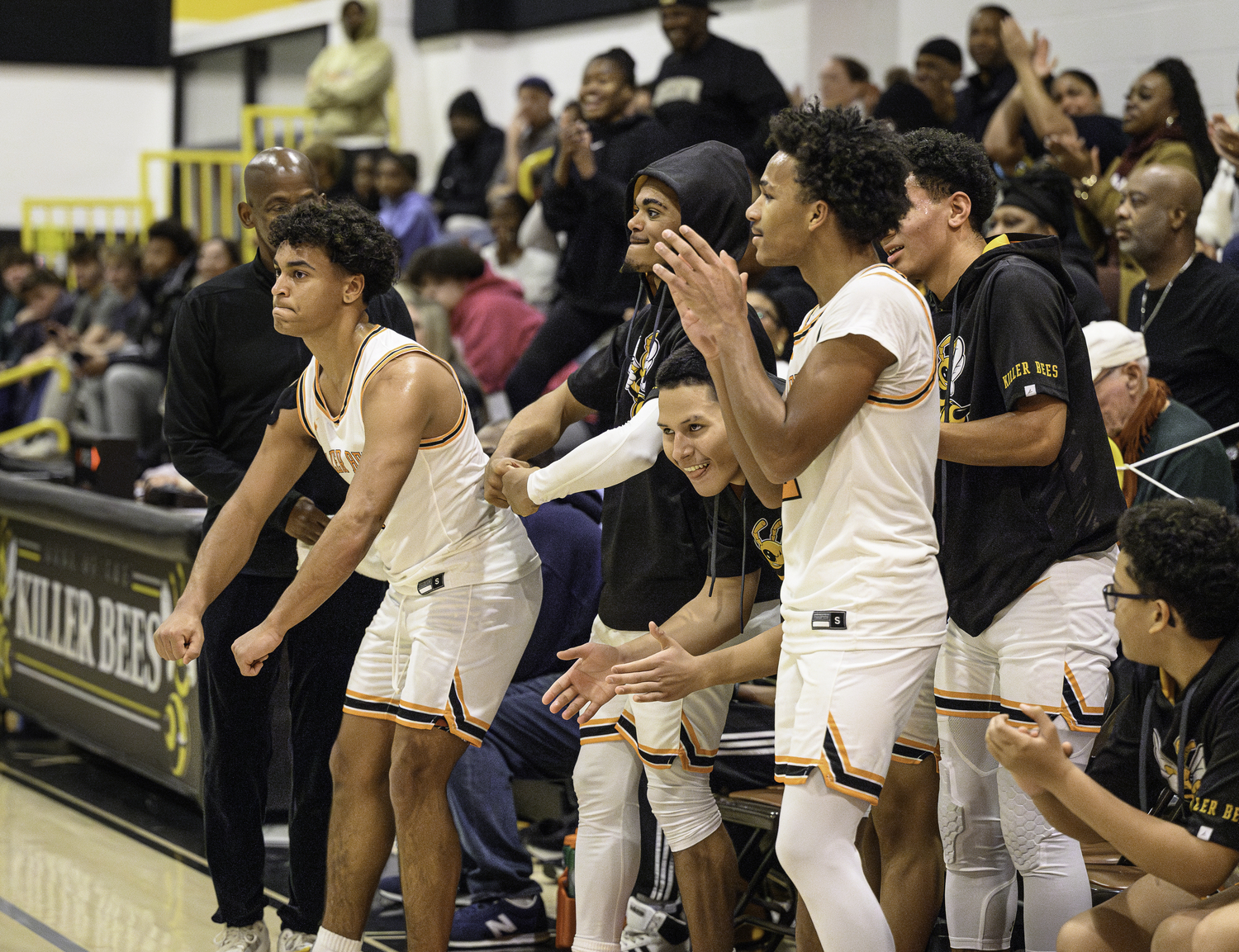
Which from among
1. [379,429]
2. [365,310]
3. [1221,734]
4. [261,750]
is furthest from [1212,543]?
[261,750]

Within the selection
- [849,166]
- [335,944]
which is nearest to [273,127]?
[335,944]

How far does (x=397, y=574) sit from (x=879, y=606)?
1.26m

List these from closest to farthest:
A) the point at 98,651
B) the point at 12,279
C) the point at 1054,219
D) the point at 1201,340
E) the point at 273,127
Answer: the point at 1201,340 < the point at 1054,219 < the point at 98,651 < the point at 12,279 < the point at 273,127

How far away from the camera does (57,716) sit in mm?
5855

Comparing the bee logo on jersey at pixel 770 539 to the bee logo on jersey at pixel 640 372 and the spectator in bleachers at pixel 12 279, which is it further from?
the spectator in bleachers at pixel 12 279

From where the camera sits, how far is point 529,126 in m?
9.76

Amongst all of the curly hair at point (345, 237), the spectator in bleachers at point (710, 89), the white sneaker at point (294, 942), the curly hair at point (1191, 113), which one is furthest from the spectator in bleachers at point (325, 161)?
the white sneaker at point (294, 942)

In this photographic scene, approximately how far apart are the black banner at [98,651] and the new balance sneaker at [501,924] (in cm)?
124

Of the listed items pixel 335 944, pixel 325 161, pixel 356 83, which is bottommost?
pixel 335 944

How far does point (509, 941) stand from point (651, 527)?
1.40 m

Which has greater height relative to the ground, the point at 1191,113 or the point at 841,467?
the point at 1191,113

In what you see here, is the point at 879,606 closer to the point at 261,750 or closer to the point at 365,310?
the point at 365,310

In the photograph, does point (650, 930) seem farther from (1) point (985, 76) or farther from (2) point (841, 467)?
(1) point (985, 76)

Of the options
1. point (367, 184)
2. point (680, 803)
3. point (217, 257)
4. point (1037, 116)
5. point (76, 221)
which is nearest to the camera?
point (680, 803)
